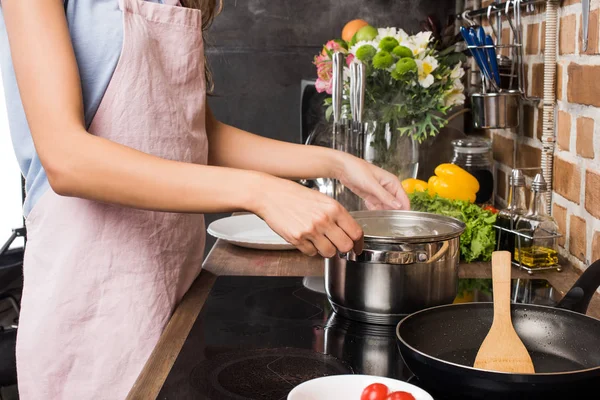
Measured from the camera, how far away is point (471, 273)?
1347 millimetres

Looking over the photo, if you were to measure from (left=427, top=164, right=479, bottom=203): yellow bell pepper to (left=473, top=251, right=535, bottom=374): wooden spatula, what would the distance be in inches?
29.7

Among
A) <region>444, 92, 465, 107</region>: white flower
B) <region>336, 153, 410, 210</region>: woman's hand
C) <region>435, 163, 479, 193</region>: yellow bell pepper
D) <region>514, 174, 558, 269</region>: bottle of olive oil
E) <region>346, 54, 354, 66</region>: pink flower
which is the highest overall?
<region>346, 54, 354, 66</region>: pink flower

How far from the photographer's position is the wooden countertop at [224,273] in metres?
0.88

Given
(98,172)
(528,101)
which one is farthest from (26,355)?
(528,101)

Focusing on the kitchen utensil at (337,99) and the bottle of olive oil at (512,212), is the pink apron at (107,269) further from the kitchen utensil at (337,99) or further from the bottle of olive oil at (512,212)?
the bottle of olive oil at (512,212)

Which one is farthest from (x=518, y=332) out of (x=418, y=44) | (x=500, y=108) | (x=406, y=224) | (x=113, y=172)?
(x=418, y=44)

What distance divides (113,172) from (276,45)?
2.34 m

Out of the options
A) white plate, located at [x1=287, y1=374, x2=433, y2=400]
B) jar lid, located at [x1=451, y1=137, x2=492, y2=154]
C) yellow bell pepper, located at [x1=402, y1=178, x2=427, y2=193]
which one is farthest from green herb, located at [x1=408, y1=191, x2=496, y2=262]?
white plate, located at [x1=287, y1=374, x2=433, y2=400]

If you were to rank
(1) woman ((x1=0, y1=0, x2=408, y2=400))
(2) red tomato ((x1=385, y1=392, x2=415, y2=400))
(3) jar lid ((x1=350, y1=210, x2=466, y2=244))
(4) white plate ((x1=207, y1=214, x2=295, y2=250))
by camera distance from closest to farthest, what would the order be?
(2) red tomato ((x1=385, y1=392, x2=415, y2=400)), (1) woman ((x1=0, y1=0, x2=408, y2=400)), (3) jar lid ((x1=350, y1=210, x2=466, y2=244)), (4) white plate ((x1=207, y1=214, x2=295, y2=250))

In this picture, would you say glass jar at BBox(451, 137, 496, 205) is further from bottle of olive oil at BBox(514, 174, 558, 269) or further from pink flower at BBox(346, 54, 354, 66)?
bottle of olive oil at BBox(514, 174, 558, 269)

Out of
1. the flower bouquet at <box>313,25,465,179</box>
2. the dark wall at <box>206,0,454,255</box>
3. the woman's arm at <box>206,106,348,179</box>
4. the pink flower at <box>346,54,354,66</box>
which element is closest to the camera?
the woman's arm at <box>206,106,348,179</box>

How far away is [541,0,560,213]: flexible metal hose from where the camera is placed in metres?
1.42

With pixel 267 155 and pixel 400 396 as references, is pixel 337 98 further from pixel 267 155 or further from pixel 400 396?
pixel 400 396

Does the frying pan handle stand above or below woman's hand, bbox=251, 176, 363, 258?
below
